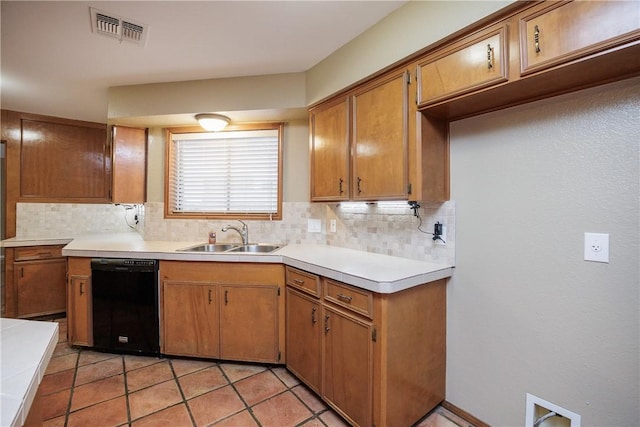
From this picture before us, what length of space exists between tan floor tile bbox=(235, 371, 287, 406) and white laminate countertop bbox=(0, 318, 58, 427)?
1325 mm

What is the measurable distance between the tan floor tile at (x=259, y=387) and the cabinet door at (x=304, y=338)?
146 millimetres

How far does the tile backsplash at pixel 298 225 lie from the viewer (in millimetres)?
1944

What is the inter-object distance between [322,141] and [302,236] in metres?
0.96

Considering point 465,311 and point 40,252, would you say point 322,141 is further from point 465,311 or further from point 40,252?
point 40,252

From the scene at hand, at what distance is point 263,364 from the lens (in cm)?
233

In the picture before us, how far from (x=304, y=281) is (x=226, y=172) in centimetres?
160

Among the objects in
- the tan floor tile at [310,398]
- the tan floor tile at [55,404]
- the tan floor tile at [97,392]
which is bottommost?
the tan floor tile at [310,398]

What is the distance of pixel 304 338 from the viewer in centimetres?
200

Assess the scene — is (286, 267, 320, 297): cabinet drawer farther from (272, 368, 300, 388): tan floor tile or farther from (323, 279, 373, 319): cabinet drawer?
(272, 368, 300, 388): tan floor tile

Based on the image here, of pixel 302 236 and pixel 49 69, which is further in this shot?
pixel 302 236

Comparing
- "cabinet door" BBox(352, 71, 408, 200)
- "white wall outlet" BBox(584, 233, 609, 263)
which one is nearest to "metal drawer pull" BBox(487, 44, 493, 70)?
"cabinet door" BBox(352, 71, 408, 200)

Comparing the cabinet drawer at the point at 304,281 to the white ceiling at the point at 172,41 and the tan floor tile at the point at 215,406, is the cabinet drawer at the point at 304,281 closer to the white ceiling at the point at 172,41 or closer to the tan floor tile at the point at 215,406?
the tan floor tile at the point at 215,406

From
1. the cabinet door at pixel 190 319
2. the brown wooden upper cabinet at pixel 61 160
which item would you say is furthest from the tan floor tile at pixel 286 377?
the brown wooden upper cabinet at pixel 61 160

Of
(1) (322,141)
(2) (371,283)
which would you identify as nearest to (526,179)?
(2) (371,283)
